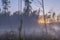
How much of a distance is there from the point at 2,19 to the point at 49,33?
142 centimetres

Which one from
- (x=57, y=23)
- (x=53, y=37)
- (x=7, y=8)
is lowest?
(x=53, y=37)

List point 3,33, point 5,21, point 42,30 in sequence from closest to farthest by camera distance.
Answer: point 3,33 → point 42,30 → point 5,21

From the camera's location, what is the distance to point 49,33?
5.00 metres

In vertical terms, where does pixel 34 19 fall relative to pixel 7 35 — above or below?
above

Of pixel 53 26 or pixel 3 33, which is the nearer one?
pixel 3 33

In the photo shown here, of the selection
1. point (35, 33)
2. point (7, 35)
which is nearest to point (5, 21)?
point (7, 35)

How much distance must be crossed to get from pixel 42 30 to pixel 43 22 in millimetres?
270

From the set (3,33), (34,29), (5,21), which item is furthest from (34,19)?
(3,33)

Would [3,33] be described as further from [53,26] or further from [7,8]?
[53,26]

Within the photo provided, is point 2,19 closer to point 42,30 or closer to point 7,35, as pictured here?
point 7,35

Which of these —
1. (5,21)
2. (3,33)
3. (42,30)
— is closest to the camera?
(3,33)

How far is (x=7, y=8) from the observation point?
549 cm

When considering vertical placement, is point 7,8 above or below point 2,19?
above

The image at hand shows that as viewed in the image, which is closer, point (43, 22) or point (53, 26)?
point (43, 22)
